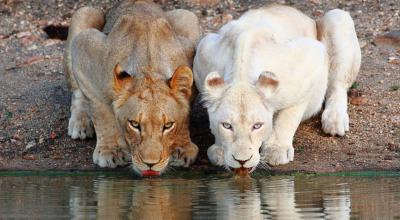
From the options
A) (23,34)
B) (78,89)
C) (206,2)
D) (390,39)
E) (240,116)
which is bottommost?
(240,116)

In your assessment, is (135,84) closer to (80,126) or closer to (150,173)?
(150,173)

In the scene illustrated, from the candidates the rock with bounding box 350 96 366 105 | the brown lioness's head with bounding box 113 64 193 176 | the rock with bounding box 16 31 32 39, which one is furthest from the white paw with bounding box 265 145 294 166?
the rock with bounding box 16 31 32 39

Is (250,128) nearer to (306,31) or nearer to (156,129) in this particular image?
(156,129)

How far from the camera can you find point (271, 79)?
378 inches

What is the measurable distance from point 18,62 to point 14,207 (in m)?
4.97

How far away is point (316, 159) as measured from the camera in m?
10.5

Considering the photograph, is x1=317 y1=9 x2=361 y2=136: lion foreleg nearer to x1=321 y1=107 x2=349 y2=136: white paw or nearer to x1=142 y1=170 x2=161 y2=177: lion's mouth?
x1=321 y1=107 x2=349 y2=136: white paw

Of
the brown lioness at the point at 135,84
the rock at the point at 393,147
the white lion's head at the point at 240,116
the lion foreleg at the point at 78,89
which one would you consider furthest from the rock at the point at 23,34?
the rock at the point at 393,147

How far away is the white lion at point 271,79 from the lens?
9.44 metres

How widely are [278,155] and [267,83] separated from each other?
827 mm

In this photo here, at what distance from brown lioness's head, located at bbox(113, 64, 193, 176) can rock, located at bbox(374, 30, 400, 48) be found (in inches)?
139

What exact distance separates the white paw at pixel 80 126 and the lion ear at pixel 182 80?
4.71ft

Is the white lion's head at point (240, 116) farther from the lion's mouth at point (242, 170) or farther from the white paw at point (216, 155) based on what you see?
the white paw at point (216, 155)

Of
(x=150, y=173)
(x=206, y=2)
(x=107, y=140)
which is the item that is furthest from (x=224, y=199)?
(x=206, y=2)
